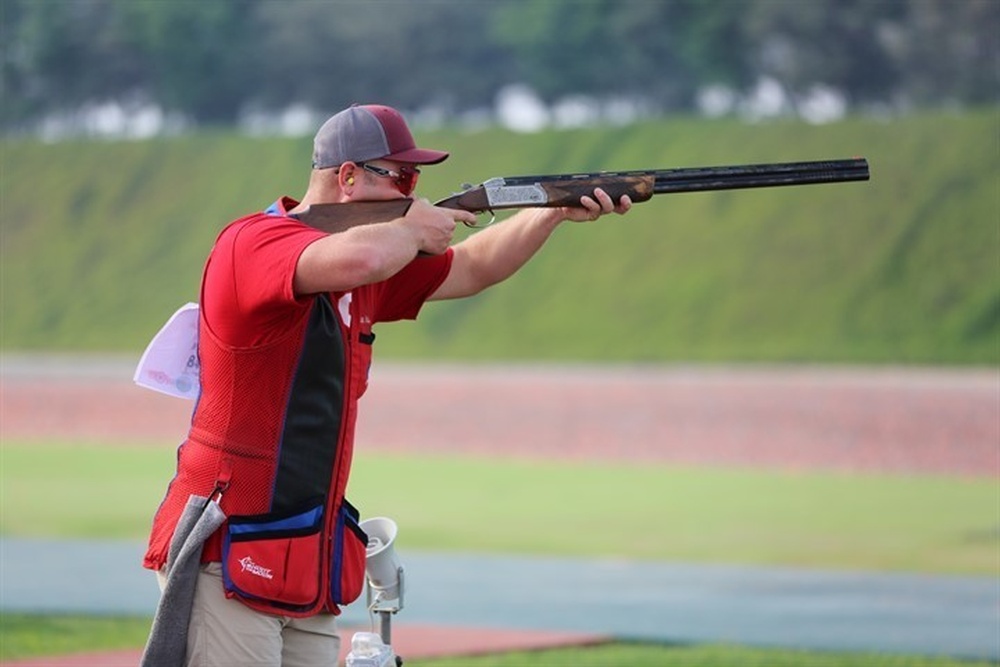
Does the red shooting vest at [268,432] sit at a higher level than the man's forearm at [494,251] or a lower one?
lower

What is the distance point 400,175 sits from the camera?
4.66 meters

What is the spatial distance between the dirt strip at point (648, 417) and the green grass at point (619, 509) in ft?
3.92

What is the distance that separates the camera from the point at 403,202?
182 inches

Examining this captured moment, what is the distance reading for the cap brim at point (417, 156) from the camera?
462cm

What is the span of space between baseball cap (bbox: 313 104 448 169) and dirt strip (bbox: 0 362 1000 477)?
16186 mm

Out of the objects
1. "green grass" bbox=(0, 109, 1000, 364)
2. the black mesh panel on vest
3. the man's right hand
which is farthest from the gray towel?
"green grass" bbox=(0, 109, 1000, 364)

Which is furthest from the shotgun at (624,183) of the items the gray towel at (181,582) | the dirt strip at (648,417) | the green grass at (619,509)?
the dirt strip at (648,417)

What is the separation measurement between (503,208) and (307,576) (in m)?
1.16

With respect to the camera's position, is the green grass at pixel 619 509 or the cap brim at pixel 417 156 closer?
the cap brim at pixel 417 156

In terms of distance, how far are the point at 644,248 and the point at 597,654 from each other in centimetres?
3526

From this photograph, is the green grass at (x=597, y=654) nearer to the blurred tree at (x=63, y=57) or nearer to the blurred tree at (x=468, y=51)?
the blurred tree at (x=468, y=51)

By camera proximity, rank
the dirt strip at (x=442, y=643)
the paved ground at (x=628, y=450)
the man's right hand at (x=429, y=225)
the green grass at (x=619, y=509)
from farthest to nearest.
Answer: the green grass at (x=619, y=509) < the paved ground at (x=628, y=450) < the dirt strip at (x=442, y=643) < the man's right hand at (x=429, y=225)

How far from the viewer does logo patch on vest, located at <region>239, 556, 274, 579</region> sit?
446 centimetres

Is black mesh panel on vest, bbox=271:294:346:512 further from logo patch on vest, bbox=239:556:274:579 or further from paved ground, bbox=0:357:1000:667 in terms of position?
paved ground, bbox=0:357:1000:667
